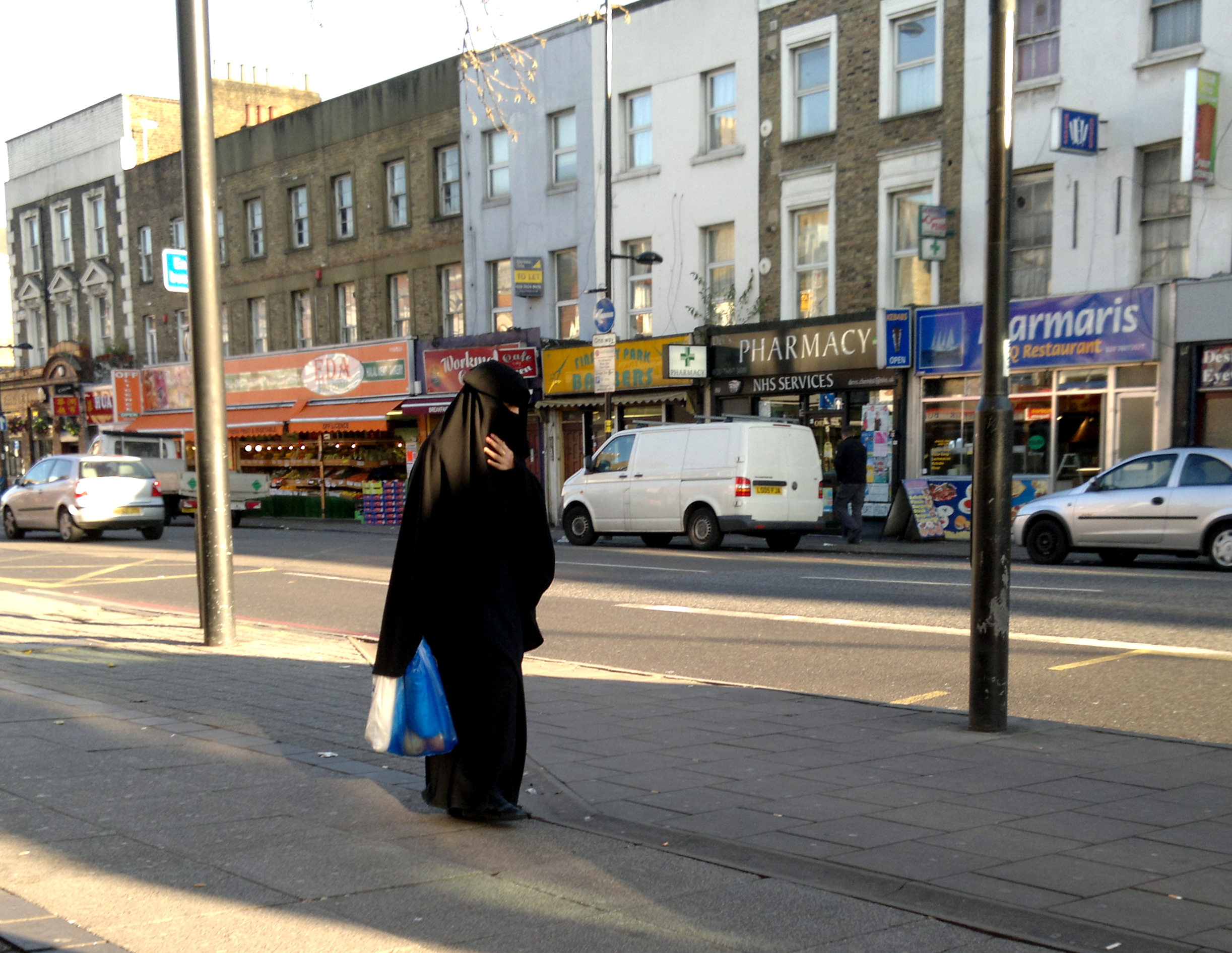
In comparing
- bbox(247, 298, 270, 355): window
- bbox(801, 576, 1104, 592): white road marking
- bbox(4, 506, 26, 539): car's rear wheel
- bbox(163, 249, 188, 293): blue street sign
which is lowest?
bbox(4, 506, 26, 539): car's rear wheel

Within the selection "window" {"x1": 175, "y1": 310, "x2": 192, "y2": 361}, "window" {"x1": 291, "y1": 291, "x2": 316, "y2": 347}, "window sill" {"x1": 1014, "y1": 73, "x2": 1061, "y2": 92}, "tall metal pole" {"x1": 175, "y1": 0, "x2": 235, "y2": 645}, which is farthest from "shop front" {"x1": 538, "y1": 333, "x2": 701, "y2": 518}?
"window" {"x1": 175, "y1": 310, "x2": 192, "y2": 361}

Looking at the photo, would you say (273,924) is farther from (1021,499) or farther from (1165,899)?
(1021,499)

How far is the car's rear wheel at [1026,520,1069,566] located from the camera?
1627cm

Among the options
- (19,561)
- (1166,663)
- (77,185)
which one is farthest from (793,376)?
(77,185)

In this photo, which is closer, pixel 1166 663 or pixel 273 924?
pixel 273 924

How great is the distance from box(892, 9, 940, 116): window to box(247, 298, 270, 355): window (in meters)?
22.6

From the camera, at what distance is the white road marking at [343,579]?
1559cm

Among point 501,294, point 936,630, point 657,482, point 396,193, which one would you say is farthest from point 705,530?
point 396,193

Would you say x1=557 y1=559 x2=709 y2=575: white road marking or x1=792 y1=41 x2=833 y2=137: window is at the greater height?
x1=792 y1=41 x2=833 y2=137: window

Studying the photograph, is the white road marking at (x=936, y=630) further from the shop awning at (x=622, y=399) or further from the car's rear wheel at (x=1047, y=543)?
the shop awning at (x=622, y=399)

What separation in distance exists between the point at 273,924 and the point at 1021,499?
18673 mm

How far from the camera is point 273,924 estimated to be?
3752 millimetres

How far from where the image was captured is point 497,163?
Result: 3100 cm

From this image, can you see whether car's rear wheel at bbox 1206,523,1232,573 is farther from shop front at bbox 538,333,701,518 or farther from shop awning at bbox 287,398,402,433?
shop awning at bbox 287,398,402,433
